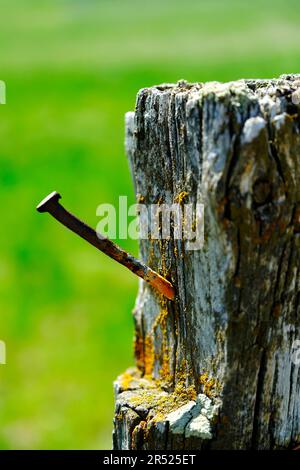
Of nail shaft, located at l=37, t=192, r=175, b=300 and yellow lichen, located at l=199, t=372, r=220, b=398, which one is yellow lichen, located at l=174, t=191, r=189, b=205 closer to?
nail shaft, located at l=37, t=192, r=175, b=300

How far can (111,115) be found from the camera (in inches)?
414

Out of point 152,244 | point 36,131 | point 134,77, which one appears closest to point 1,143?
point 36,131

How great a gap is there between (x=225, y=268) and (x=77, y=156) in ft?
24.2

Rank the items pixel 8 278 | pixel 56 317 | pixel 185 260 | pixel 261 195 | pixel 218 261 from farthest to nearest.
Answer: pixel 8 278, pixel 56 317, pixel 185 260, pixel 218 261, pixel 261 195

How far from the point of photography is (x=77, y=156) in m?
9.23

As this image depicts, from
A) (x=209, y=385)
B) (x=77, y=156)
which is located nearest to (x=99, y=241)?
(x=209, y=385)

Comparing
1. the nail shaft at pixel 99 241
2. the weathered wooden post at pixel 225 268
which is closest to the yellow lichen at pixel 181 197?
the weathered wooden post at pixel 225 268

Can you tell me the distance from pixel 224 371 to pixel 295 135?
2.41 ft

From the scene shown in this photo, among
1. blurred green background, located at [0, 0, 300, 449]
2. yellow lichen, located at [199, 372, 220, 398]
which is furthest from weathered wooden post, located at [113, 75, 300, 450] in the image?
blurred green background, located at [0, 0, 300, 449]

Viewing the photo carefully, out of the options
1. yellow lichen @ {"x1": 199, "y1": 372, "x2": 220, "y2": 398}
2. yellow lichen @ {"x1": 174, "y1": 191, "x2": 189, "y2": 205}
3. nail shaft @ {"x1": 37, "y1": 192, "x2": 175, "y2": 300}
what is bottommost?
yellow lichen @ {"x1": 199, "y1": 372, "x2": 220, "y2": 398}

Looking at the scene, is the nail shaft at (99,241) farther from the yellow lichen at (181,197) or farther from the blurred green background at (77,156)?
the blurred green background at (77,156)

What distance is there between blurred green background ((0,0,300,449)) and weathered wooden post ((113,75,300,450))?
2.92 m

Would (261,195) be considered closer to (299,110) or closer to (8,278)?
(299,110)

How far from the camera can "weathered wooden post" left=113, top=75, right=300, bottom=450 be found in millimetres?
1925
